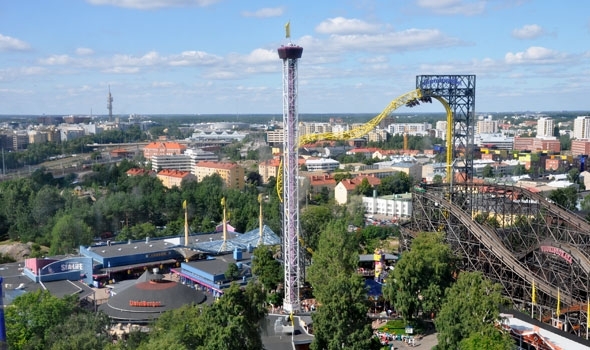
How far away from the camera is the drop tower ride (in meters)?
26.7

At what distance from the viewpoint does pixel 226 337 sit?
17.6 m

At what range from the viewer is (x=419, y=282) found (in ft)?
80.4

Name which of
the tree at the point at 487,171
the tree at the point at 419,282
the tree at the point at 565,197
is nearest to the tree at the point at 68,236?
the tree at the point at 419,282

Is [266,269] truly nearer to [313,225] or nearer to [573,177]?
[313,225]

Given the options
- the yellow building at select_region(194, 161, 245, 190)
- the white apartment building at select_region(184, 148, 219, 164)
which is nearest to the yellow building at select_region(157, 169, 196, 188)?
the yellow building at select_region(194, 161, 245, 190)

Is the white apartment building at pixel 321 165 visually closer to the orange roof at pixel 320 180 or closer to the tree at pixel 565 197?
the orange roof at pixel 320 180

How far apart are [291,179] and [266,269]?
18.7 ft

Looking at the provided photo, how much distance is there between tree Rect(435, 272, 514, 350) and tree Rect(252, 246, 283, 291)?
11.2 metres

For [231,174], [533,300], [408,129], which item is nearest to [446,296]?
[533,300]

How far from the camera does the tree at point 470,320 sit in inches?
739

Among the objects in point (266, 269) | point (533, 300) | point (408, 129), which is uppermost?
point (408, 129)

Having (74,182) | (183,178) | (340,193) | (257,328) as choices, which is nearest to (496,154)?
(340,193)

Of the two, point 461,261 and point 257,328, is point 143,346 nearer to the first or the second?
point 257,328

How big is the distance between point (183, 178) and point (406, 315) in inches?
2007
